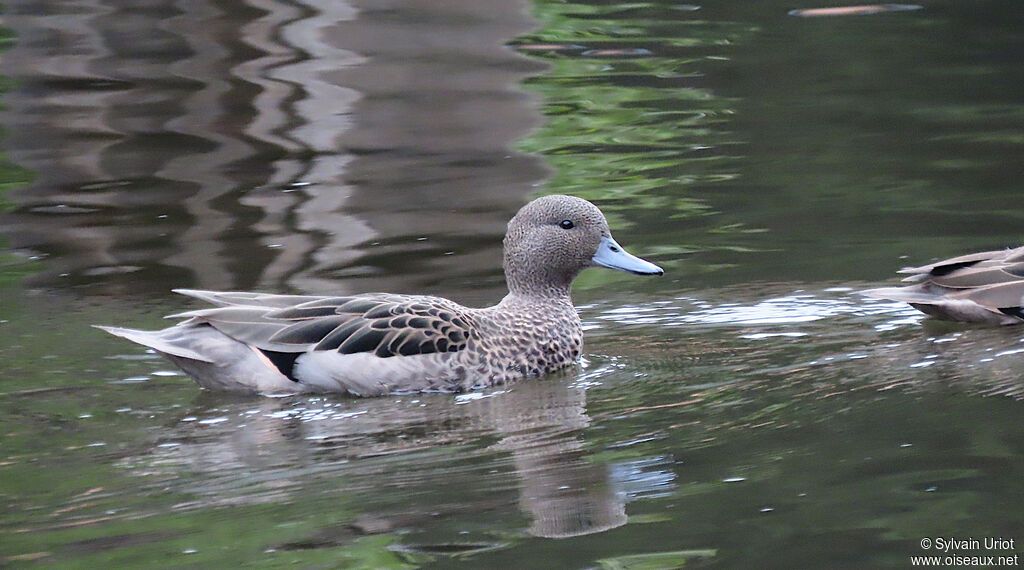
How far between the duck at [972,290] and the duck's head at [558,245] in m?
1.40

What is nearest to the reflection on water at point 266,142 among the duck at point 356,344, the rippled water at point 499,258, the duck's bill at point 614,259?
the rippled water at point 499,258

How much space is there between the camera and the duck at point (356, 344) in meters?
7.39

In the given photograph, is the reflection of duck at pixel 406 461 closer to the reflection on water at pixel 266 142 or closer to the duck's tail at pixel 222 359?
the duck's tail at pixel 222 359

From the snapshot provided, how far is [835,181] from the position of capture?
39.8ft

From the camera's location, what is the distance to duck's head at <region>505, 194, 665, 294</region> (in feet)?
26.6

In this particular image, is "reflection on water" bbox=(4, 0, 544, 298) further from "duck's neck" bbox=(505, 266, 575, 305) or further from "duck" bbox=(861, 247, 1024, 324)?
"duck" bbox=(861, 247, 1024, 324)

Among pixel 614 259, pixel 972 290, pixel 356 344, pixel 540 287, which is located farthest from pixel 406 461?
pixel 972 290

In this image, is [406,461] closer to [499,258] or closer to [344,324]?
[344,324]

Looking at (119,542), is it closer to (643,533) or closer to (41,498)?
(41,498)

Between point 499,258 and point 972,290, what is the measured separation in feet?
10.9

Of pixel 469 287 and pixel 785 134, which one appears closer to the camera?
pixel 469 287

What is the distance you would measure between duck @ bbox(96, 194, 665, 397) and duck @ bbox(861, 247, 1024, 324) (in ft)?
4.78

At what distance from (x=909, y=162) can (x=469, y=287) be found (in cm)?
473

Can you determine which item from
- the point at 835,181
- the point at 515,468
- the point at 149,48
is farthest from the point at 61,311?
the point at 149,48
